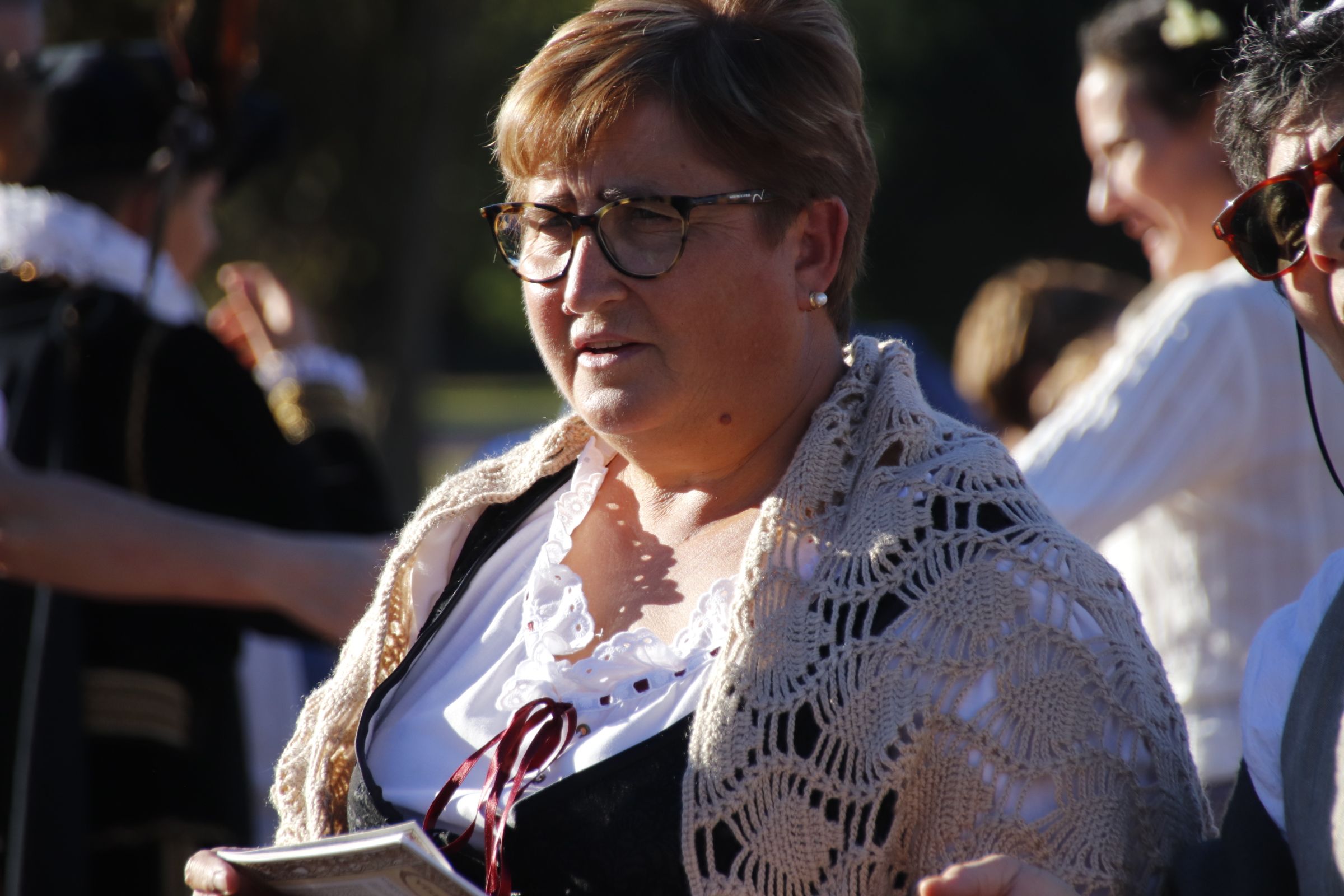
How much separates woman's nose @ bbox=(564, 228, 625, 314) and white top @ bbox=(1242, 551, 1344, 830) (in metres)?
0.91

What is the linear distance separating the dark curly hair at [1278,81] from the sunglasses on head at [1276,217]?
0.25ft

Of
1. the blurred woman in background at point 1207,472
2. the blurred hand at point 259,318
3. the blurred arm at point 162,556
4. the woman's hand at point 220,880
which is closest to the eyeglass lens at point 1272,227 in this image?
the blurred woman in background at point 1207,472

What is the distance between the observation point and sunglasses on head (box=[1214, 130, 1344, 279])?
1554 millimetres

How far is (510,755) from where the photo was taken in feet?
5.85

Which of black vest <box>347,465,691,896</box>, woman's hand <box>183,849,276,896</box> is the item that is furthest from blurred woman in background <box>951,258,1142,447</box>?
woman's hand <box>183,849,276,896</box>

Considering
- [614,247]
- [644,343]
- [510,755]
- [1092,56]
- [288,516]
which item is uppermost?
[1092,56]

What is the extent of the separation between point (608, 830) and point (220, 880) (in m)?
0.46

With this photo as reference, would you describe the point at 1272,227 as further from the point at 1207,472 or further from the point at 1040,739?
the point at 1207,472

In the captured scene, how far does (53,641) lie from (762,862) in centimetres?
191

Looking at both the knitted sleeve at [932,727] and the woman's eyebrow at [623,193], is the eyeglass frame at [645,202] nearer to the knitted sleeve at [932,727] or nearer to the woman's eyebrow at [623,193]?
the woman's eyebrow at [623,193]

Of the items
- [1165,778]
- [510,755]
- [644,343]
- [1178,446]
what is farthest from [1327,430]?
[510,755]

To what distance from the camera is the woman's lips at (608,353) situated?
191cm

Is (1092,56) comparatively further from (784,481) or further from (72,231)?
Answer: (72,231)

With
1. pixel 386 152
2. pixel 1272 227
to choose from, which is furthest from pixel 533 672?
pixel 386 152
